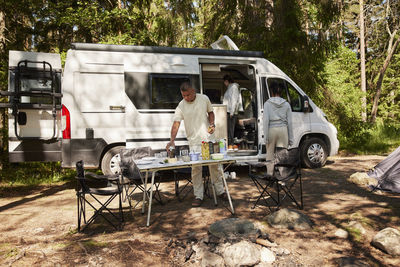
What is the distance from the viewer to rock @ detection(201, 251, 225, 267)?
3.07 meters

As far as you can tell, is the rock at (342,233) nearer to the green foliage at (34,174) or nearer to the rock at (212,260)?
the rock at (212,260)

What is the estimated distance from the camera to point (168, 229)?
4.14 metres

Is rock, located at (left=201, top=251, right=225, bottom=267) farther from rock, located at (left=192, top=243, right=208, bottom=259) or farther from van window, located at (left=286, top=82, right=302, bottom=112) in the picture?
van window, located at (left=286, top=82, right=302, bottom=112)

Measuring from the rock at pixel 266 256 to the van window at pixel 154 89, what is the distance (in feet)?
13.4

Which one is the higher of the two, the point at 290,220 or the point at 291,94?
the point at 291,94

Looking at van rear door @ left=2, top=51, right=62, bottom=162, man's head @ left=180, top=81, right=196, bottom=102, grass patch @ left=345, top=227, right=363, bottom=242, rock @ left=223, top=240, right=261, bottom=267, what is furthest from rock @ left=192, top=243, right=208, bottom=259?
van rear door @ left=2, top=51, right=62, bottom=162

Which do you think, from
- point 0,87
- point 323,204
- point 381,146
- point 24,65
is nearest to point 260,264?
point 323,204

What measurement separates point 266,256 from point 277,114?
3080 millimetres

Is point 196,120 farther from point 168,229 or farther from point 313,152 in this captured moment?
point 313,152

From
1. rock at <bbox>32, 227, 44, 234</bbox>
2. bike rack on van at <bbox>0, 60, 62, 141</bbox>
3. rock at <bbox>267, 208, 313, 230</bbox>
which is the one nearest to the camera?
rock at <bbox>267, 208, 313, 230</bbox>

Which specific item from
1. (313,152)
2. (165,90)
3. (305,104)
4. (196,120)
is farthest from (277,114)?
(313,152)

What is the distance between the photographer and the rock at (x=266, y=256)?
3.15 m

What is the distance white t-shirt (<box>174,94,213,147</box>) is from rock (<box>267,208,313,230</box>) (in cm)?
163

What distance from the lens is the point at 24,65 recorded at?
245 inches
